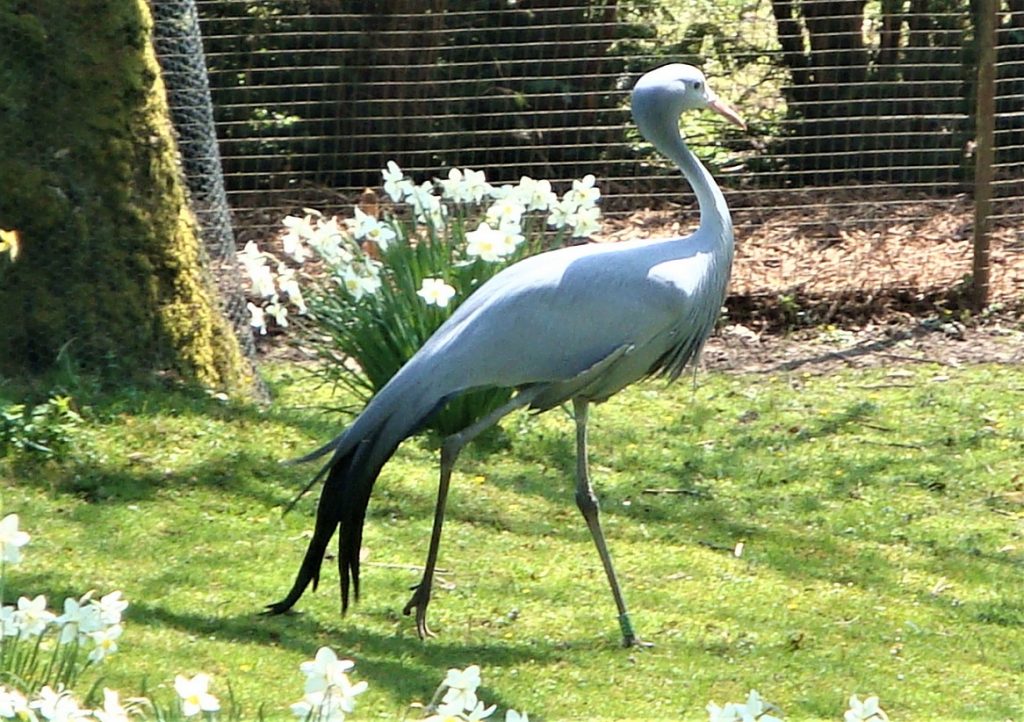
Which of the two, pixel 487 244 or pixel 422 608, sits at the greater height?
pixel 487 244

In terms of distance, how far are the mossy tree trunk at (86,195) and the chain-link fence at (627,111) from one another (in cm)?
261

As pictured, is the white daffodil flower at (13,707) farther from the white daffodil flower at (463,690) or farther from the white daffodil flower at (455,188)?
the white daffodil flower at (455,188)

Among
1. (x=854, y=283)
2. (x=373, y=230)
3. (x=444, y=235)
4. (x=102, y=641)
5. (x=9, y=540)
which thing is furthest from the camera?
(x=854, y=283)

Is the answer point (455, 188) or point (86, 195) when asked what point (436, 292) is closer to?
point (455, 188)

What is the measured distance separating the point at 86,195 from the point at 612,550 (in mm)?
2653

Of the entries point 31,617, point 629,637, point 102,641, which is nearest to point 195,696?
point 102,641

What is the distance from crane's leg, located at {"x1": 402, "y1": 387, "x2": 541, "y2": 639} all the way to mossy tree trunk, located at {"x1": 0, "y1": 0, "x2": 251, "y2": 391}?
89.2 inches

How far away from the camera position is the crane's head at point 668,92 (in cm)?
558

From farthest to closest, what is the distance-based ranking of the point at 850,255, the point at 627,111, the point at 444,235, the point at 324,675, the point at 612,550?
the point at 627,111
the point at 850,255
the point at 444,235
the point at 612,550
the point at 324,675

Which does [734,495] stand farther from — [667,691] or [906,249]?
[906,249]

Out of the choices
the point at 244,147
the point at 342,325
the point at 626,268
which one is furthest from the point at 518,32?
the point at 626,268

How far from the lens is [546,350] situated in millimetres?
5176

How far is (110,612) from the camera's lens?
3.28 m

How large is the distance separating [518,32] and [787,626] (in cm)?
582
